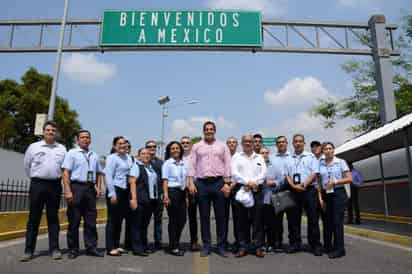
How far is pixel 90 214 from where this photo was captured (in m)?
5.24

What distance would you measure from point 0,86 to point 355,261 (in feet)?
107

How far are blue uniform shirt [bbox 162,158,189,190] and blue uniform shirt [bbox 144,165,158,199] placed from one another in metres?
0.43

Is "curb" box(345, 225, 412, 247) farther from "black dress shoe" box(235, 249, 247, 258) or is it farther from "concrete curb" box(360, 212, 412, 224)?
"black dress shoe" box(235, 249, 247, 258)

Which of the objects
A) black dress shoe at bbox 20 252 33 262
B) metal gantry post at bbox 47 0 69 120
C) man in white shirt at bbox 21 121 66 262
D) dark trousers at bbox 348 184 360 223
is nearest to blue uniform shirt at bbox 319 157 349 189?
man in white shirt at bbox 21 121 66 262

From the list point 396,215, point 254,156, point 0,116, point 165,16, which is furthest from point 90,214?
point 0,116

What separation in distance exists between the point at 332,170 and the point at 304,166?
0.42 metres

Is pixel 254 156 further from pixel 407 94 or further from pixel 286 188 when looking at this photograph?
pixel 407 94

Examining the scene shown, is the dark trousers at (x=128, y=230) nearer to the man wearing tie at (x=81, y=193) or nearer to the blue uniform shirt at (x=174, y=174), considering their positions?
the man wearing tie at (x=81, y=193)

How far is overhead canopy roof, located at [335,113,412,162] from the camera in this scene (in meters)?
7.43

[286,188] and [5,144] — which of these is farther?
[5,144]

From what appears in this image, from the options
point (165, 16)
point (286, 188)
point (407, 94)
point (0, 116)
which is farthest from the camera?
point (0, 116)

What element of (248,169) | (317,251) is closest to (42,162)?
(248,169)

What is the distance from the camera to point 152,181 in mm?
5941

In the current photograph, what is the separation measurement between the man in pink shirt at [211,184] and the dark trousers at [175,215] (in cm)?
33
